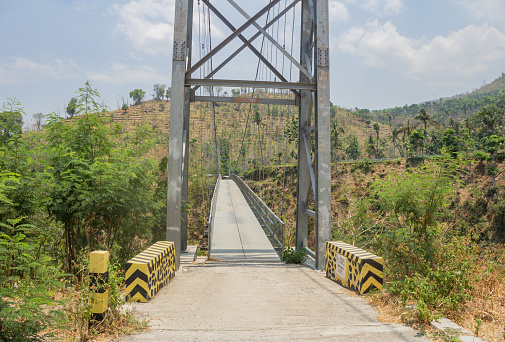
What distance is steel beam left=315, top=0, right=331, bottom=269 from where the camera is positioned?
8.42m

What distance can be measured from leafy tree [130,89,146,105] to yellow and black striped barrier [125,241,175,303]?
128643 millimetres

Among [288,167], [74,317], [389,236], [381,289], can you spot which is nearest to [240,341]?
[74,317]

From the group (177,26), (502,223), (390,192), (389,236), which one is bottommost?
(502,223)

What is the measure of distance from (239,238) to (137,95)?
124 m

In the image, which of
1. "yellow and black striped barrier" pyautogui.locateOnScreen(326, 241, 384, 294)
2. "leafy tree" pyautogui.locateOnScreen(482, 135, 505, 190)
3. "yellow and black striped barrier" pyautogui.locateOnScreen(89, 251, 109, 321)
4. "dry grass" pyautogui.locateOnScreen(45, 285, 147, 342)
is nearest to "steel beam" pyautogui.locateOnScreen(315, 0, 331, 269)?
"yellow and black striped barrier" pyautogui.locateOnScreen(326, 241, 384, 294)

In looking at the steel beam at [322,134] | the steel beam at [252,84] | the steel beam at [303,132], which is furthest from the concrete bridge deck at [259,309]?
the steel beam at [252,84]

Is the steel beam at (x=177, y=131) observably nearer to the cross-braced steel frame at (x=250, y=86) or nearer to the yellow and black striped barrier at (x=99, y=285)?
the cross-braced steel frame at (x=250, y=86)

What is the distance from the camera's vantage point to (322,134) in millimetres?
8672

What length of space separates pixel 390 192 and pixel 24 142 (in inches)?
245

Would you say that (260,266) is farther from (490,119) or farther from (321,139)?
(490,119)

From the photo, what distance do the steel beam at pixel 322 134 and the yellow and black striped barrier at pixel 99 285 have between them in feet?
18.0

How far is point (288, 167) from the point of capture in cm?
6850

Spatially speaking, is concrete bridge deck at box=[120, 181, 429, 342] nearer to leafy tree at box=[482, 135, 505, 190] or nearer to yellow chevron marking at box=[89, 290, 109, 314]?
yellow chevron marking at box=[89, 290, 109, 314]

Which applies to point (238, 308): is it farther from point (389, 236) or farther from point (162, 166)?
point (162, 166)
